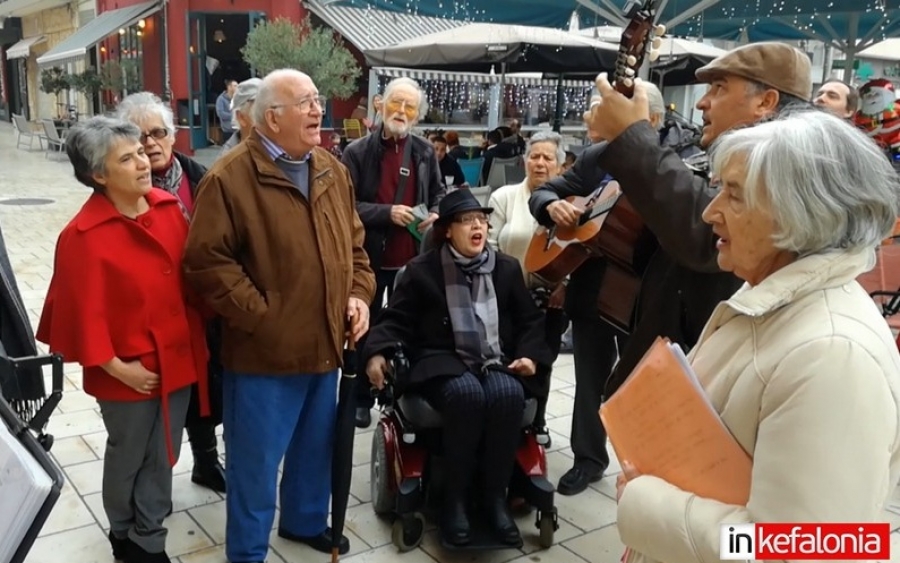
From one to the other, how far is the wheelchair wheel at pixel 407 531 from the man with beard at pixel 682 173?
3.01ft

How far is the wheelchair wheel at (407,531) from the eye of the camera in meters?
2.88

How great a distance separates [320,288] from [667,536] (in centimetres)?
155

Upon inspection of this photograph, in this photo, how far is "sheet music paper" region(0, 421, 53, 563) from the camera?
100 cm

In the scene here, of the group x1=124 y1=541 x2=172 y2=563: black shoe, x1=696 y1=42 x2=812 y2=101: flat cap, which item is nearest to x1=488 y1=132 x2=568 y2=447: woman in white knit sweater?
x1=696 y1=42 x2=812 y2=101: flat cap

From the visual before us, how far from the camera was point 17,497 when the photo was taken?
39.3 inches

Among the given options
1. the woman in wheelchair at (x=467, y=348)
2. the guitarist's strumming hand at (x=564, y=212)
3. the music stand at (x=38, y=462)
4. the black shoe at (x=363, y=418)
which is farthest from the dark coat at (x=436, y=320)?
the music stand at (x=38, y=462)

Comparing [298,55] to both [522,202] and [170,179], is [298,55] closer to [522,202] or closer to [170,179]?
[522,202]

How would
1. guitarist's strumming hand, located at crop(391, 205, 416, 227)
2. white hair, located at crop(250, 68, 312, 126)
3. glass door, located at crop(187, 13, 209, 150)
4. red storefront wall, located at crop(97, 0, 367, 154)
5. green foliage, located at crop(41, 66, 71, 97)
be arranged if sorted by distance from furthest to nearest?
1. green foliage, located at crop(41, 66, 71, 97)
2. glass door, located at crop(187, 13, 209, 150)
3. red storefront wall, located at crop(97, 0, 367, 154)
4. guitarist's strumming hand, located at crop(391, 205, 416, 227)
5. white hair, located at crop(250, 68, 312, 126)

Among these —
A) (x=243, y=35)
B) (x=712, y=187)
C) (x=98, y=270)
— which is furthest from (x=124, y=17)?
(x=712, y=187)

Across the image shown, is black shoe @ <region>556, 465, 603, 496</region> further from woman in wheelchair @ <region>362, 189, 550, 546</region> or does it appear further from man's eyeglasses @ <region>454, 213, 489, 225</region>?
man's eyeglasses @ <region>454, 213, 489, 225</region>

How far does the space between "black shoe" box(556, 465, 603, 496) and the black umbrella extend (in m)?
1.10

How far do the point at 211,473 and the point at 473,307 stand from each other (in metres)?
1.39

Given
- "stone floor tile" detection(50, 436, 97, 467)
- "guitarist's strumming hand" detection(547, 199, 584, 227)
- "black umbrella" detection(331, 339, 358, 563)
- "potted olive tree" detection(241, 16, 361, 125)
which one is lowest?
"stone floor tile" detection(50, 436, 97, 467)

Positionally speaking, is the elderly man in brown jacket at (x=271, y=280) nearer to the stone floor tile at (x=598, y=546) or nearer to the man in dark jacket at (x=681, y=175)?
the man in dark jacket at (x=681, y=175)
